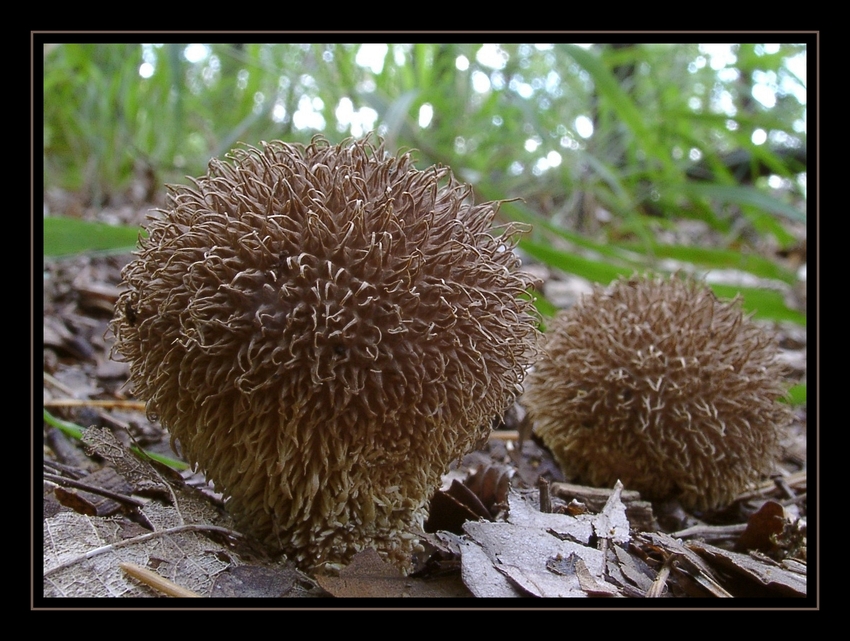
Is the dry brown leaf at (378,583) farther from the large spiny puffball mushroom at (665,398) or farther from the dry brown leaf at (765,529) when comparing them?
the dry brown leaf at (765,529)

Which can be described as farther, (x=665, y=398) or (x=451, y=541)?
(x=665, y=398)

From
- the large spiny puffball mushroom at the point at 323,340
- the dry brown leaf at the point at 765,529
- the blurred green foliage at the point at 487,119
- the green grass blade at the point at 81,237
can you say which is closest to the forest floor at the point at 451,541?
the dry brown leaf at the point at 765,529

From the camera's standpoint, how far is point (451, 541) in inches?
78.8

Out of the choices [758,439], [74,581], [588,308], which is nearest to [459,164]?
[588,308]

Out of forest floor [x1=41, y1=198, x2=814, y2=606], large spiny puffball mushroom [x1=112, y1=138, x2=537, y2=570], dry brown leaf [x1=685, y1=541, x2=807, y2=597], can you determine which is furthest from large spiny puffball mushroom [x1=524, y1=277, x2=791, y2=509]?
large spiny puffball mushroom [x1=112, y1=138, x2=537, y2=570]

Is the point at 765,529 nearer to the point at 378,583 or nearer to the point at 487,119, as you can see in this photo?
the point at 378,583

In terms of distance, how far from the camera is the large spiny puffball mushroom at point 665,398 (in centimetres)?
250

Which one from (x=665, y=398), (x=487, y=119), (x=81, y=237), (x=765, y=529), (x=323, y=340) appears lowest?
(x=765, y=529)

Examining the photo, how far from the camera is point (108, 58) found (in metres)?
5.21

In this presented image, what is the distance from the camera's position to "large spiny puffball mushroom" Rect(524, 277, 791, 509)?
8.19 ft

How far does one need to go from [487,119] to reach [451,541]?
454 centimetres

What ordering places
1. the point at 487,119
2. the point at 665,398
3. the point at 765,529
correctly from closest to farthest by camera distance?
the point at 765,529 < the point at 665,398 < the point at 487,119

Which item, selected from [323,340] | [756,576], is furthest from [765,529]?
[323,340]
